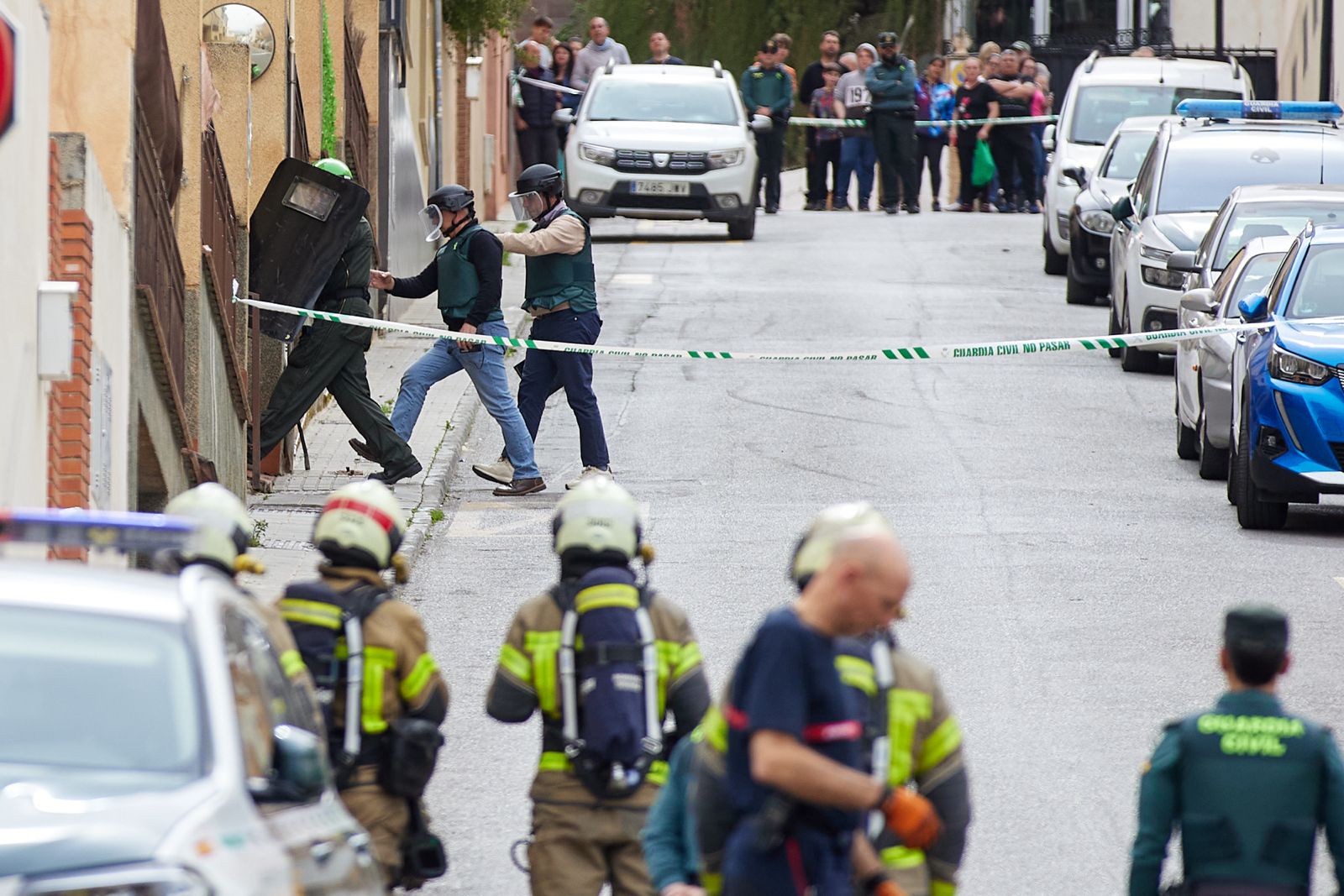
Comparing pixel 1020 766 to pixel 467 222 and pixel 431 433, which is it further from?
pixel 431 433

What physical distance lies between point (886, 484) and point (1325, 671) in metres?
4.82

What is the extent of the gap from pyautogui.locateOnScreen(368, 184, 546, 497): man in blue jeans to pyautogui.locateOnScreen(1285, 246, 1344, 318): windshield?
14.6ft

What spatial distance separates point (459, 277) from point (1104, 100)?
1382cm

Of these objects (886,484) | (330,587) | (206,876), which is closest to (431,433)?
(886,484)

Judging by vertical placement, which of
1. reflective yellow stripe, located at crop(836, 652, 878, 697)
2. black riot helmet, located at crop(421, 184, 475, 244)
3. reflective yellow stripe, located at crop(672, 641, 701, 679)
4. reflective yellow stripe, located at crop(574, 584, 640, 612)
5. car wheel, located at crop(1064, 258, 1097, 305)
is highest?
black riot helmet, located at crop(421, 184, 475, 244)

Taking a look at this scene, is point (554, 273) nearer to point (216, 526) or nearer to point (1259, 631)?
point (216, 526)

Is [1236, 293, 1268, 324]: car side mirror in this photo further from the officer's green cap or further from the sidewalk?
the officer's green cap

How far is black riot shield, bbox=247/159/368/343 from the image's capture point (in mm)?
14664

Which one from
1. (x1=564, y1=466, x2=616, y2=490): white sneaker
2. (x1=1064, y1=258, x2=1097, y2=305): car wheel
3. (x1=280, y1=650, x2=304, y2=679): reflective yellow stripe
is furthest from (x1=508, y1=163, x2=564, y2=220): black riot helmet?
(x1=1064, y1=258, x2=1097, y2=305): car wheel

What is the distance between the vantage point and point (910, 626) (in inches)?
426

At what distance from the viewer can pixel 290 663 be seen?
551cm

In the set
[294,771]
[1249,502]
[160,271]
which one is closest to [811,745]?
[294,771]

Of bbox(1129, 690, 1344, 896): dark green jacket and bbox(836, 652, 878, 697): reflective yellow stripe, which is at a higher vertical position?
bbox(836, 652, 878, 697): reflective yellow stripe

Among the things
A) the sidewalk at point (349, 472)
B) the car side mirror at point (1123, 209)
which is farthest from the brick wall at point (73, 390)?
the car side mirror at point (1123, 209)
